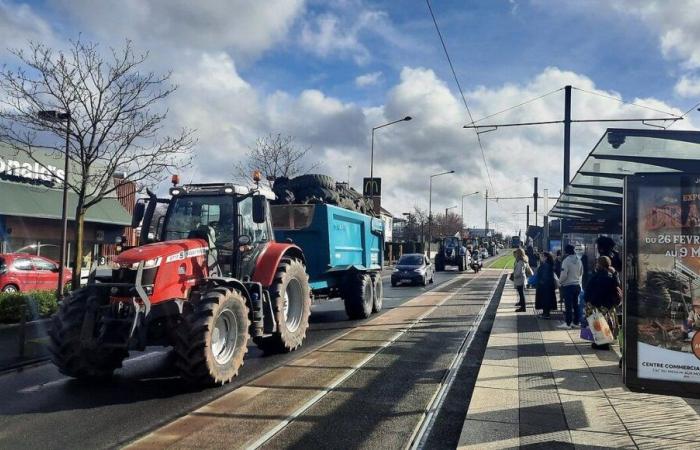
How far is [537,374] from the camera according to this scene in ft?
26.1

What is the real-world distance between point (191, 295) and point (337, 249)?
5466 millimetres

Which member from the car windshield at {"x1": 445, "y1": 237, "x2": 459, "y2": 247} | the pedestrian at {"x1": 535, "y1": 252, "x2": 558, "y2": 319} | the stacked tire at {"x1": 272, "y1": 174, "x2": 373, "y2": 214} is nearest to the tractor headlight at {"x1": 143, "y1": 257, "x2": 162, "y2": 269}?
the stacked tire at {"x1": 272, "y1": 174, "x2": 373, "y2": 214}

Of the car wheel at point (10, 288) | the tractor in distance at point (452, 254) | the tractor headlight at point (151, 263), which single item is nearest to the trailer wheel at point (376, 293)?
the tractor headlight at point (151, 263)

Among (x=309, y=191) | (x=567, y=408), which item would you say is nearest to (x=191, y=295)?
(x=567, y=408)

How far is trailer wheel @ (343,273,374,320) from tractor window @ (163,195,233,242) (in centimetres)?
571

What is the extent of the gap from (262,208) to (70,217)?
21.7 metres

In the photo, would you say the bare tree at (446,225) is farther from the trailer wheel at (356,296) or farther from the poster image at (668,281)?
the poster image at (668,281)

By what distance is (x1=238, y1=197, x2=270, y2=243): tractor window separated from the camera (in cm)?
873

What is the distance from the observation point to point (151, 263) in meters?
6.93

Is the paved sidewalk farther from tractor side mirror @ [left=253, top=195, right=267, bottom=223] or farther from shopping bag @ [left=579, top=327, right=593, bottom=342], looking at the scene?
tractor side mirror @ [left=253, top=195, right=267, bottom=223]

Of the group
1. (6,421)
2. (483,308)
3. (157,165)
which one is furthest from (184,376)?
(483,308)

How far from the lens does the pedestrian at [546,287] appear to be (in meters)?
13.9

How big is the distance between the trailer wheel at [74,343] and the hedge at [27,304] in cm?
554

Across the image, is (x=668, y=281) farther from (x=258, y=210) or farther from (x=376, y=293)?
(x=376, y=293)
